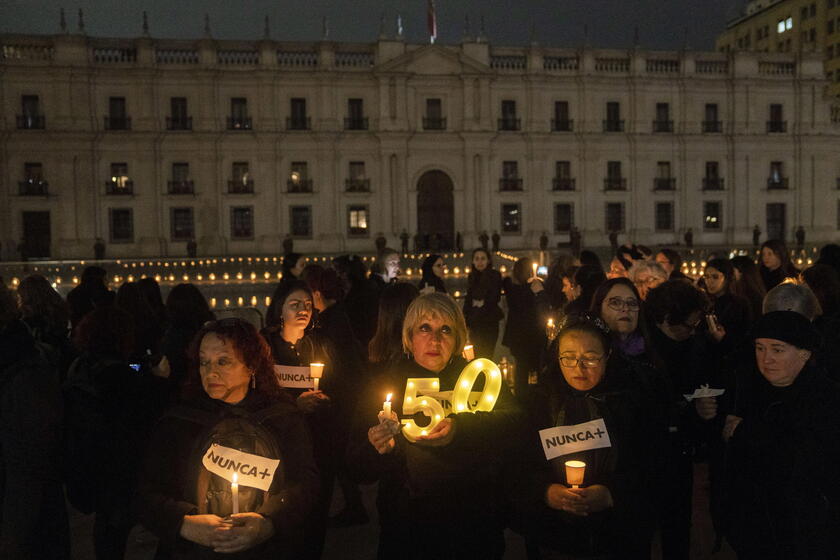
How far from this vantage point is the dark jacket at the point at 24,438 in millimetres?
3164

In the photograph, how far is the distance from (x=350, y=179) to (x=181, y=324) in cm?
3191

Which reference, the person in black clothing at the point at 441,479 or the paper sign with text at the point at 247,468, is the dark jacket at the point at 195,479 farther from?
the person in black clothing at the point at 441,479

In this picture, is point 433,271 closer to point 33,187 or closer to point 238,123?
point 238,123

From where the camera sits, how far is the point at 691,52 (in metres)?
39.1

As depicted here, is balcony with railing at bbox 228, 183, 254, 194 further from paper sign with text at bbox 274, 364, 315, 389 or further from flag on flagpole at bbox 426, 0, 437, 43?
paper sign with text at bbox 274, 364, 315, 389

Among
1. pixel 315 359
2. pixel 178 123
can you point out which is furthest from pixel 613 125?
pixel 315 359

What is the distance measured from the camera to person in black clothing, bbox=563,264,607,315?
5863 millimetres

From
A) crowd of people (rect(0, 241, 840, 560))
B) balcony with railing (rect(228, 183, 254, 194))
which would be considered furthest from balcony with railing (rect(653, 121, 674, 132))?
crowd of people (rect(0, 241, 840, 560))

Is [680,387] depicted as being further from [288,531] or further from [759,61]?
[759,61]

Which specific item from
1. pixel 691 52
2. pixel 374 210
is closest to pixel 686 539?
pixel 374 210

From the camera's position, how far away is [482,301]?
9016 millimetres

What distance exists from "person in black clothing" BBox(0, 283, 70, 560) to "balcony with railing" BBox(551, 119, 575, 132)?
37088 mm

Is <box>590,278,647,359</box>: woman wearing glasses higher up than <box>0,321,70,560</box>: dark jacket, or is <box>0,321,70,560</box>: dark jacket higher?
<box>590,278,647,359</box>: woman wearing glasses

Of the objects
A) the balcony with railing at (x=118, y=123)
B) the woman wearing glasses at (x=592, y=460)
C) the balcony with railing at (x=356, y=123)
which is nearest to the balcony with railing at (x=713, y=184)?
the balcony with railing at (x=356, y=123)
